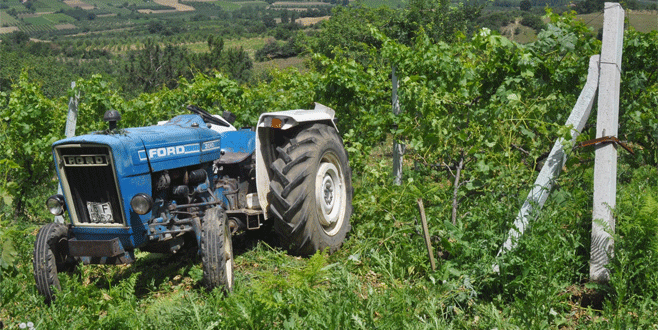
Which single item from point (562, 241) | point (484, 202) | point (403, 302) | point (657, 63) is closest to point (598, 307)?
point (562, 241)

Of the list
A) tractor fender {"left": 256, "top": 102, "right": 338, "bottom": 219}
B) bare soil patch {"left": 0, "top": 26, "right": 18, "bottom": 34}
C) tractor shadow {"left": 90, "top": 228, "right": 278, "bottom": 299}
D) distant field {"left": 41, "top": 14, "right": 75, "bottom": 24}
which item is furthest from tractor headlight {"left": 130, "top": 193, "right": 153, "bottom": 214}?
distant field {"left": 41, "top": 14, "right": 75, "bottom": 24}

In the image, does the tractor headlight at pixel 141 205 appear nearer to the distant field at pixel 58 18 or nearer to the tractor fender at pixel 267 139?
the tractor fender at pixel 267 139

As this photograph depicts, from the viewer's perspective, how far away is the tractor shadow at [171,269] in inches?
180

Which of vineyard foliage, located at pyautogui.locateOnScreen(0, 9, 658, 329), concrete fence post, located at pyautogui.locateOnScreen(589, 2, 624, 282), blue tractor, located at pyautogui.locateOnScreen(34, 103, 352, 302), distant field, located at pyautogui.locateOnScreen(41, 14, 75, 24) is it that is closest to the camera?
vineyard foliage, located at pyautogui.locateOnScreen(0, 9, 658, 329)

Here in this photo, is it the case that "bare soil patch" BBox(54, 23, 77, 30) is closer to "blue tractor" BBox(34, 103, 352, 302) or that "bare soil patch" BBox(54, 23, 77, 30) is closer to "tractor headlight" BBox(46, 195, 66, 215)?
"blue tractor" BBox(34, 103, 352, 302)

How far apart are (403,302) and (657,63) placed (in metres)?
3.09

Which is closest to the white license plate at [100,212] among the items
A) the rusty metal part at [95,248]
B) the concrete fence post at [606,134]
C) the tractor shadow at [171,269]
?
the rusty metal part at [95,248]

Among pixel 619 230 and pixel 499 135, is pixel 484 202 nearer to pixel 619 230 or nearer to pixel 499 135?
pixel 499 135

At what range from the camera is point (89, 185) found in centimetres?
421

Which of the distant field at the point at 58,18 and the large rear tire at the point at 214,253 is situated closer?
the large rear tire at the point at 214,253

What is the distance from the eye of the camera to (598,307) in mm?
3617

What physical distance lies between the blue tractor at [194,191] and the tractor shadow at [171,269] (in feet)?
0.94

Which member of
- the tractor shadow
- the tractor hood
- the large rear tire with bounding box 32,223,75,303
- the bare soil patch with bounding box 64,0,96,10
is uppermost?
the bare soil patch with bounding box 64,0,96,10

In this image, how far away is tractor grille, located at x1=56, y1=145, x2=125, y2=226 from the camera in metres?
4.12
